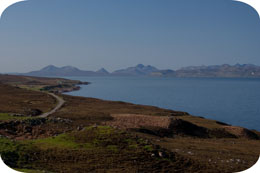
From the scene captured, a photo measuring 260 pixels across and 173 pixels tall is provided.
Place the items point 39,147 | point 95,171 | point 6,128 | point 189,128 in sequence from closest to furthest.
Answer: point 95,171, point 39,147, point 6,128, point 189,128

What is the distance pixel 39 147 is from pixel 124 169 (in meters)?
5.46

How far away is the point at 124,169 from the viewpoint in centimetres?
1351

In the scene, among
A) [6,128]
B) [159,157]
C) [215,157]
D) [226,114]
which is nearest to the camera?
[159,157]

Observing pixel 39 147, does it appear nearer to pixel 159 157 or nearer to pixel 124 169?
pixel 124 169

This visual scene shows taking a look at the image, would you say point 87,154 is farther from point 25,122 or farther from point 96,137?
point 25,122

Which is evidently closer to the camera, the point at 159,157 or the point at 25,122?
the point at 159,157

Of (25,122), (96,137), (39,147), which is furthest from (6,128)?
(96,137)

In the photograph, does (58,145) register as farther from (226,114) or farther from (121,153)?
(226,114)

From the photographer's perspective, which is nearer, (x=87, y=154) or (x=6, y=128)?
(x=87, y=154)

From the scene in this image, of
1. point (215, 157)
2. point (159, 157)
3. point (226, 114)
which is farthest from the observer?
point (226, 114)

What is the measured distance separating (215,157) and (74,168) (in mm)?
8763

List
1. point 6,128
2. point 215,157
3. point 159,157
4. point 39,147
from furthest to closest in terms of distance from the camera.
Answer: point 6,128 < point 215,157 < point 39,147 < point 159,157

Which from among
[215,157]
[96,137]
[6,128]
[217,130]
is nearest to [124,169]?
[96,137]

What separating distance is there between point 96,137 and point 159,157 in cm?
403
